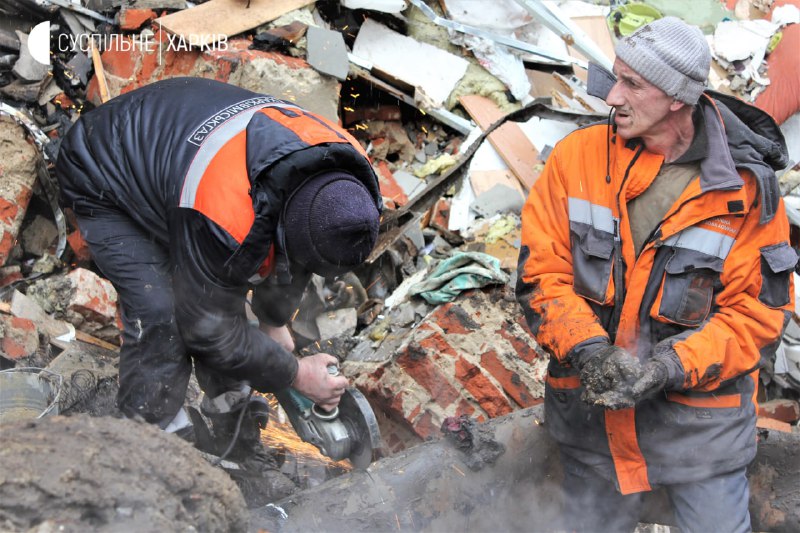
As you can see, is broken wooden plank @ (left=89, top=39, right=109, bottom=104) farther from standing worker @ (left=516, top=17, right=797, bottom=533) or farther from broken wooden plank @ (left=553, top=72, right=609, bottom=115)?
broken wooden plank @ (left=553, top=72, right=609, bottom=115)

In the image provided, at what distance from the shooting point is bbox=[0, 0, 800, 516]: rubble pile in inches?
182

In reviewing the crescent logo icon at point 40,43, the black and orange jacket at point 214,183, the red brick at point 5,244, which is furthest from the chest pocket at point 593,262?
the crescent logo icon at point 40,43

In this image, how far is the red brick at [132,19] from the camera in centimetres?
604

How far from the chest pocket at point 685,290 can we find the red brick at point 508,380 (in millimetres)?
1728

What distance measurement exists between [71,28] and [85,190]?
3.50 m

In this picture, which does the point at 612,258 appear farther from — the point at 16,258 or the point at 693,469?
the point at 16,258

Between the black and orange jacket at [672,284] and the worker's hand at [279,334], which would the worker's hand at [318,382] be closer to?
the worker's hand at [279,334]

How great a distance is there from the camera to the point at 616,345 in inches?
114

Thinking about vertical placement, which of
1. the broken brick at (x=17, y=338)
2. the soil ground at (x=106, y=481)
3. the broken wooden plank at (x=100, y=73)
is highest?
the soil ground at (x=106, y=481)

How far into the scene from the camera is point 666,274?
2.80 metres

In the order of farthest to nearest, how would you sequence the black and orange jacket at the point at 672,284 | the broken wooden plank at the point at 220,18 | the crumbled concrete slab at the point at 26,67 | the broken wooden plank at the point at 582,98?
the broken wooden plank at the point at 582,98
the broken wooden plank at the point at 220,18
the crumbled concrete slab at the point at 26,67
the black and orange jacket at the point at 672,284

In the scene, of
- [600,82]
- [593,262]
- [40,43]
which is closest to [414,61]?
[40,43]

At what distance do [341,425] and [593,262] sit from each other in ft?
4.06

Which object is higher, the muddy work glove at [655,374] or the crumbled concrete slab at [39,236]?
the muddy work glove at [655,374]
